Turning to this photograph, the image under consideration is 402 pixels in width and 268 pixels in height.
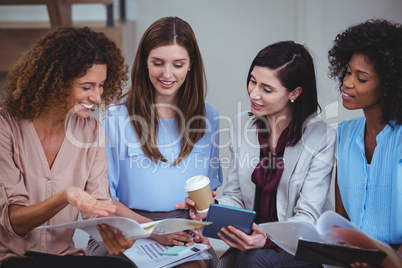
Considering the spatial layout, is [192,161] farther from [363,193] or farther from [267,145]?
[363,193]

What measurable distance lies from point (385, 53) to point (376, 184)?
0.47 m

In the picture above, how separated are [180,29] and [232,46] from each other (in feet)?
4.94

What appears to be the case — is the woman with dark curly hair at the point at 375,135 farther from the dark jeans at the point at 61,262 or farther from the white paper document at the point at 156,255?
the dark jeans at the point at 61,262

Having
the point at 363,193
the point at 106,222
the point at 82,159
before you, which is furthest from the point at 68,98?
the point at 363,193

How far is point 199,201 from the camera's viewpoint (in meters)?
1.79

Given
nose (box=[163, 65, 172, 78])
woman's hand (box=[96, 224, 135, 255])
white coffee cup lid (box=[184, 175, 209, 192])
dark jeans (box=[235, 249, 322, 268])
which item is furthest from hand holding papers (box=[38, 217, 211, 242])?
nose (box=[163, 65, 172, 78])

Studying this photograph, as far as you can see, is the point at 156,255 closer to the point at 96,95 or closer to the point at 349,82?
the point at 96,95

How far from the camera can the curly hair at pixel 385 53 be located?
1.71 metres

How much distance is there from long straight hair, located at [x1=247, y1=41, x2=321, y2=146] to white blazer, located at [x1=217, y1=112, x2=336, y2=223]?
0.12 feet

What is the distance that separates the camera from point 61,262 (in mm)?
1492

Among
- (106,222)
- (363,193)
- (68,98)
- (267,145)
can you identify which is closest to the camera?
(106,222)

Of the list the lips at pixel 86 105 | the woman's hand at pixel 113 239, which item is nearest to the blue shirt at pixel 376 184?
the woman's hand at pixel 113 239

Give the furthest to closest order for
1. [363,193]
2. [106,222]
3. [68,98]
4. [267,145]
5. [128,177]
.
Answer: [128,177], [267,145], [363,193], [68,98], [106,222]

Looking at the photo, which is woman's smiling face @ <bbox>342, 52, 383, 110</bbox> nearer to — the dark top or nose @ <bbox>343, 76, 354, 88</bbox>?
nose @ <bbox>343, 76, 354, 88</bbox>
